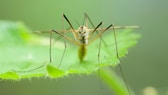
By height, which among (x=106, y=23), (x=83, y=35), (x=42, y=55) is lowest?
(x=42, y=55)

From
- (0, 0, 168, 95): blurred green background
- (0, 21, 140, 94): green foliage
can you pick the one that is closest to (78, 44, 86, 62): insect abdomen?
(0, 21, 140, 94): green foliage

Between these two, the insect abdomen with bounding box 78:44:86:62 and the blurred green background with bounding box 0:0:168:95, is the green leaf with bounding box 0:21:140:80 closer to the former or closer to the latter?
the insect abdomen with bounding box 78:44:86:62

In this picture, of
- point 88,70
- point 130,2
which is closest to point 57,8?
point 130,2

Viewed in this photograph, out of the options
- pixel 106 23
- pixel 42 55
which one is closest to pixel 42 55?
pixel 42 55

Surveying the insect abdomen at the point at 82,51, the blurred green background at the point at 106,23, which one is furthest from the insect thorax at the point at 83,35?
the blurred green background at the point at 106,23

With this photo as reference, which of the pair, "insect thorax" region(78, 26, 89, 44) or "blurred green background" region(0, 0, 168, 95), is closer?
"insect thorax" region(78, 26, 89, 44)

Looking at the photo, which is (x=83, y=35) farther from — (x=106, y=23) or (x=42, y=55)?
(x=106, y=23)

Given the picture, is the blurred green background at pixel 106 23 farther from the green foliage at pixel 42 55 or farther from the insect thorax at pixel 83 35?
the insect thorax at pixel 83 35
